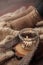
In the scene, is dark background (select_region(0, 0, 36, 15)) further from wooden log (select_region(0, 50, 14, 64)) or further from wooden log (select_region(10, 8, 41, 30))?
wooden log (select_region(0, 50, 14, 64))

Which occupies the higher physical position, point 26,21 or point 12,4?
point 12,4

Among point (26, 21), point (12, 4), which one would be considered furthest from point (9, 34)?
point (12, 4)

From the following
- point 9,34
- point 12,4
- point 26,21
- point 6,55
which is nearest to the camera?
point 6,55

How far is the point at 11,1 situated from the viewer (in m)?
2.40

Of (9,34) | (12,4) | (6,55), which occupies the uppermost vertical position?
(12,4)

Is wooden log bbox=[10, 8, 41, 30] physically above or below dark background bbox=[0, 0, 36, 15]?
below

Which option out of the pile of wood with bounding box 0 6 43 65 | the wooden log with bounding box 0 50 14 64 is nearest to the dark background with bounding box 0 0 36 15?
the pile of wood with bounding box 0 6 43 65

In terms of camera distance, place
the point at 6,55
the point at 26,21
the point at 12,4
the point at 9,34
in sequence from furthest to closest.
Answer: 1. the point at 12,4
2. the point at 26,21
3. the point at 9,34
4. the point at 6,55

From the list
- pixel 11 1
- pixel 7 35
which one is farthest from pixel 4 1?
pixel 7 35

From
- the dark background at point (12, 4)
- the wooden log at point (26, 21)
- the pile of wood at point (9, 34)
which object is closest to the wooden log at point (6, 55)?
the pile of wood at point (9, 34)

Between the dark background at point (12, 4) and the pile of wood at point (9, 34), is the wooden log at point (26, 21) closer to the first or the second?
the pile of wood at point (9, 34)

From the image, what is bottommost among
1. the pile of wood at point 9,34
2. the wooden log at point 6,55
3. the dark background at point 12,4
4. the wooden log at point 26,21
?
the wooden log at point 6,55

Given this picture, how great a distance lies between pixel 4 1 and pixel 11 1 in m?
0.10

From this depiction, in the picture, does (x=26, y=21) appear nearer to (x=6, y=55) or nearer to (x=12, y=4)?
(x=6, y=55)
